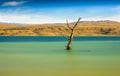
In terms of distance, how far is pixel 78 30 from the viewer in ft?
584

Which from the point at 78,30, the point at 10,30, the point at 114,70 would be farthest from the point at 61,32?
the point at 114,70

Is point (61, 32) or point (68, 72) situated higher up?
point (68, 72)

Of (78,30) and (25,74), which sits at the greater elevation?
(25,74)

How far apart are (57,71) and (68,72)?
69 centimetres

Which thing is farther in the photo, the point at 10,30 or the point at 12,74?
the point at 10,30

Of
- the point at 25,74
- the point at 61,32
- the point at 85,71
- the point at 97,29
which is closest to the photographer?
the point at 25,74

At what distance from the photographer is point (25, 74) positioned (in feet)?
50.9

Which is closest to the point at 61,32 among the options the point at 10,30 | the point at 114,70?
the point at 10,30

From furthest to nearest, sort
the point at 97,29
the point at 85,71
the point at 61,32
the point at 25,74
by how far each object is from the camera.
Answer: the point at 97,29, the point at 61,32, the point at 85,71, the point at 25,74

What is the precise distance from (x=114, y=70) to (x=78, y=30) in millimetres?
161606

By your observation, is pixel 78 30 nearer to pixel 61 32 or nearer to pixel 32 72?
pixel 61 32

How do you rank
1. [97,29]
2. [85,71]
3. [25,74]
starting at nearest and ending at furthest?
[25,74] → [85,71] → [97,29]

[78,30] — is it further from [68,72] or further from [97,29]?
[68,72]

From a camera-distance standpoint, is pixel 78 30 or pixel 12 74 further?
pixel 78 30
